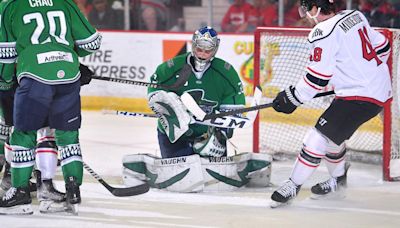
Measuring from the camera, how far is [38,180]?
520 centimetres

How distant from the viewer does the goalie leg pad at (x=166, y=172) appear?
5422mm

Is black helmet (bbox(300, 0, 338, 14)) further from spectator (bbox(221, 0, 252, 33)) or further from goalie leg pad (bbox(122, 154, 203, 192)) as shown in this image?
spectator (bbox(221, 0, 252, 33))

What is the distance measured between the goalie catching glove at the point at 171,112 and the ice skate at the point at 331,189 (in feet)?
2.40

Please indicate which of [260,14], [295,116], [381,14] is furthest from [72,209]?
[260,14]

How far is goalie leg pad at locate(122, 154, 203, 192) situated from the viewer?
17.8 feet

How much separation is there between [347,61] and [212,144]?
3.03ft

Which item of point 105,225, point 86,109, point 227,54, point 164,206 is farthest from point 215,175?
point 86,109

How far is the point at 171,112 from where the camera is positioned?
5523mm

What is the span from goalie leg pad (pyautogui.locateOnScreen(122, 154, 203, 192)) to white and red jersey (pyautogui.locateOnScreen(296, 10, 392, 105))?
2.48 feet

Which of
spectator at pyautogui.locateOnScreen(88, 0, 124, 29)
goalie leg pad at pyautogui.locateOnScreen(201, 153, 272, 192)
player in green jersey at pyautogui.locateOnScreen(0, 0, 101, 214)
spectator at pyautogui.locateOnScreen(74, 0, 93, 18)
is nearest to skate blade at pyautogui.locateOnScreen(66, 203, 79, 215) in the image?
player in green jersey at pyautogui.locateOnScreen(0, 0, 101, 214)

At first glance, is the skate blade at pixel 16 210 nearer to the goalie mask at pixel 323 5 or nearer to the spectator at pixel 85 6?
the goalie mask at pixel 323 5

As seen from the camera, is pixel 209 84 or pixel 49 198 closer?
pixel 49 198

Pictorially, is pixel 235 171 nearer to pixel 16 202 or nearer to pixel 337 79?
pixel 337 79

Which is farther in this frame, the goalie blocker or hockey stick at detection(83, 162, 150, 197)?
the goalie blocker
